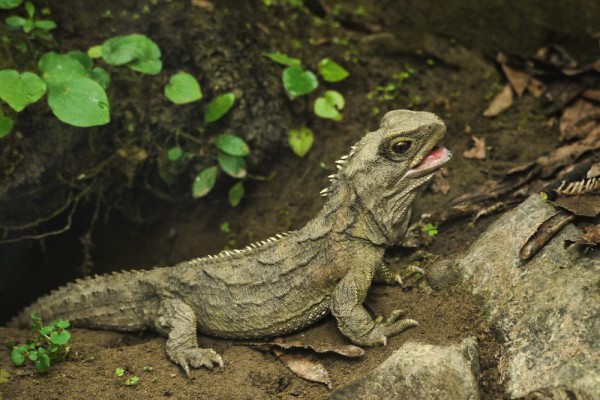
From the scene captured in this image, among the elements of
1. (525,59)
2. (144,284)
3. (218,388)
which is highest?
(525,59)

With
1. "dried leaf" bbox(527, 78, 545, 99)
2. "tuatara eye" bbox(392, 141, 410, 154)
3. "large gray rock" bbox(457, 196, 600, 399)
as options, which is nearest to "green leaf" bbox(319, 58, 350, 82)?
"dried leaf" bbox(527, 78, 545, 99)

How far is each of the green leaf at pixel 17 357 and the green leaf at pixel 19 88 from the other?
1.91 metres

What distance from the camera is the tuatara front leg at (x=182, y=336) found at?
5059 mm

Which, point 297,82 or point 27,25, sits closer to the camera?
point 27,25

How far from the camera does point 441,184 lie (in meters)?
6.18

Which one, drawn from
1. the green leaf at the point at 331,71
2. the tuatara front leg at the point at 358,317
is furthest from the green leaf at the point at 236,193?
the tuatara front leg at the point at 358,317

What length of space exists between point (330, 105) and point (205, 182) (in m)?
1.59

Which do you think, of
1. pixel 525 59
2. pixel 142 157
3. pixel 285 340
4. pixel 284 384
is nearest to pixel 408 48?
pixel 525 59

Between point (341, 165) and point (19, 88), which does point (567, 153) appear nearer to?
point (341, 165)

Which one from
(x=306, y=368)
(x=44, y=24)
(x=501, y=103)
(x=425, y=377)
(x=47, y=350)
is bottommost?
(x=47, y=350)

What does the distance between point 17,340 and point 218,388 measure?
6.79ft

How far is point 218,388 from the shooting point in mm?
4762

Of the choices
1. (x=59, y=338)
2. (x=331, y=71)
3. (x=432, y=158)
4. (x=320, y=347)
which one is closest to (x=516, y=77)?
(x=331, y=71)

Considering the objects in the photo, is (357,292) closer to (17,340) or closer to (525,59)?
(17,340)
